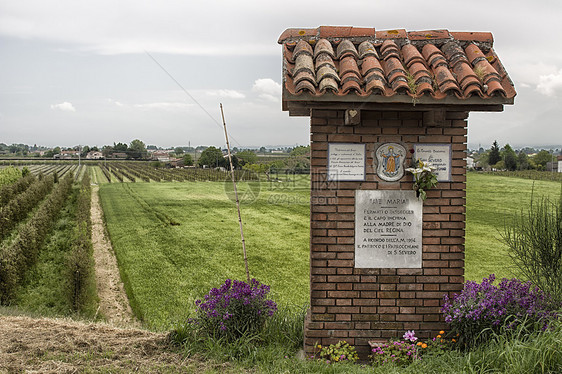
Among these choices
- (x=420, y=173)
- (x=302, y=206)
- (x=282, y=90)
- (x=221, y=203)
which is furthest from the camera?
(x=221, y=203)

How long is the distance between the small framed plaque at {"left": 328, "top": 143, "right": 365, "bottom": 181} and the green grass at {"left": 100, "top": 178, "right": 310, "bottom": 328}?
3.60 metres

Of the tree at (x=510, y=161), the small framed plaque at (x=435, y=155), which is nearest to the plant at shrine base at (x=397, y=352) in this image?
the small framed plaque at (x=435, y=155)

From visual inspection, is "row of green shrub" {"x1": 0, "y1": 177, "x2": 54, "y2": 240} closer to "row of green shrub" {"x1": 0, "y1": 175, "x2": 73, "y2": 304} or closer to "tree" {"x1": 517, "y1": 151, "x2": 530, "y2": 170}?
"row of green shrub" {"x1": 0, "y1": 175, "x2": 73, "y2": 304}

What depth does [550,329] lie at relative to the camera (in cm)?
388

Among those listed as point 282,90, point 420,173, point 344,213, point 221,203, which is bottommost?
point 221,203

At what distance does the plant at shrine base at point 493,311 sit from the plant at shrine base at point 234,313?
6.43 feet

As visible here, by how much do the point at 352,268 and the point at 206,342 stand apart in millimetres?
1726

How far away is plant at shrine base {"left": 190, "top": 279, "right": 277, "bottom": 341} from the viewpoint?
4621 mm

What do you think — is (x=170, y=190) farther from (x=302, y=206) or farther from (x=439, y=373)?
(x=439, y=373)

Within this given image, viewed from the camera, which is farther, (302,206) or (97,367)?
(302,206)

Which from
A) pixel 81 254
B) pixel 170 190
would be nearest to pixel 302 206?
pixel 170 190

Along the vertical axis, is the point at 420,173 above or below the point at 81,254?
above

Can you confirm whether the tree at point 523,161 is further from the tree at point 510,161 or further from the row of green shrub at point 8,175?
the row of green shrub at point 8,175

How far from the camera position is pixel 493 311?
4148 millimetres
